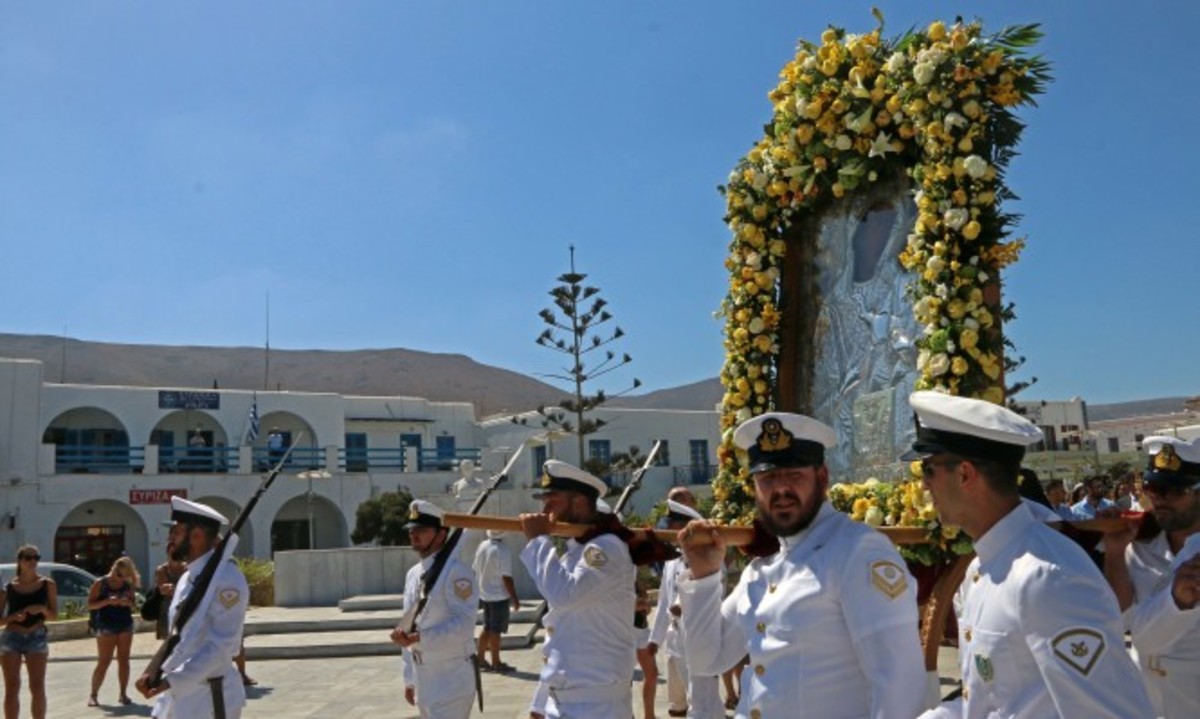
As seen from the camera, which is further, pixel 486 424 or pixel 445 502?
pixel 486 424

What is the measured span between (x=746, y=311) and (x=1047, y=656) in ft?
17.1

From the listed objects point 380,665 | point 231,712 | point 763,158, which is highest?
point 763,158

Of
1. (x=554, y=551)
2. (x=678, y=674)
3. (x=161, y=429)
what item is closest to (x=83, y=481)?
(x=161, y=429)

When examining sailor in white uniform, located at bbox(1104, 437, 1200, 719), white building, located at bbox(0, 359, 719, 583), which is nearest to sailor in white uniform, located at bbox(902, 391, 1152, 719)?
sailor in white uniform, located at bbox(1104, 437, 1200, 719)

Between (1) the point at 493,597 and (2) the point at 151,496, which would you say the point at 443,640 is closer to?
(1) the point at 493,597

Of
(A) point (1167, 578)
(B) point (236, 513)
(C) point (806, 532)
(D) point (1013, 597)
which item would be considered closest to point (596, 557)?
(C) point (806, 532)

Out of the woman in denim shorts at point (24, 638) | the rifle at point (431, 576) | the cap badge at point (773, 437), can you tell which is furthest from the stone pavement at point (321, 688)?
the cap badge at point (773, 437)

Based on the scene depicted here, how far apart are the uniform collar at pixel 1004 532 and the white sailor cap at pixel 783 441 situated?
87 cm

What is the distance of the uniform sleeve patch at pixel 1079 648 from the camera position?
2.17m

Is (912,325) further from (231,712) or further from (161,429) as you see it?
(161,429)

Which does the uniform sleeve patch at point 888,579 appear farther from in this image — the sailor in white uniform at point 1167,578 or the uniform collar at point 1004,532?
the sailor in white uniform at point 1167,578

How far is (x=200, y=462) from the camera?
121ft

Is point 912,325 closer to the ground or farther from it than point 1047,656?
farther from it

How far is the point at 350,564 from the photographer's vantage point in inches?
902
